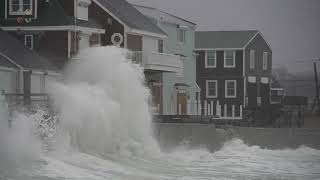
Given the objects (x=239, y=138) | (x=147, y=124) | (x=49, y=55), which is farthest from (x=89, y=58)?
(x=239, y=138)

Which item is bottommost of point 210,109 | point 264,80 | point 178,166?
point 178,166

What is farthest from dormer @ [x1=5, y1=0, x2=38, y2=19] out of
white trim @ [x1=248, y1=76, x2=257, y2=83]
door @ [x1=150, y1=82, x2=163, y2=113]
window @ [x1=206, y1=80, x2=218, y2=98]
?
white trim @ [x1=248, y1=76, x2=257, y2=83]

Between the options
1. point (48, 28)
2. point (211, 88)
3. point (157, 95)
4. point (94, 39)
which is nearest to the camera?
point (48, 28)

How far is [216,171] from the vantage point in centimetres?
2783

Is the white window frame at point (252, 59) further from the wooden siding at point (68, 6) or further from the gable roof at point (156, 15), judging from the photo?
the wooden siding at point (68, 6)

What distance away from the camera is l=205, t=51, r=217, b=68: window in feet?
198

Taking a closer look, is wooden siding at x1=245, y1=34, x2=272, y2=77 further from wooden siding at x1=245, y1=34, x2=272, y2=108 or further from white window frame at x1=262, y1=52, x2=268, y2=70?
white window frame at x1=262, y1=52, x2=268, y2=70

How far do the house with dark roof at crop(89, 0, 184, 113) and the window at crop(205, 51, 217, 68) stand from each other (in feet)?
33.0

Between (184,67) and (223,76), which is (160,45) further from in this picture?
(223,76)

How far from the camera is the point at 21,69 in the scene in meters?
38.5

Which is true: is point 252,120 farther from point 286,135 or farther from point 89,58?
point 89,58

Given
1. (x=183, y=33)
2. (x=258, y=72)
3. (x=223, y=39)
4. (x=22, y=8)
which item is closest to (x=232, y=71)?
(x=258, y=72)

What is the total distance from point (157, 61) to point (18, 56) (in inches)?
377

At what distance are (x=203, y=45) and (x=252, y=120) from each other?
402 inches
